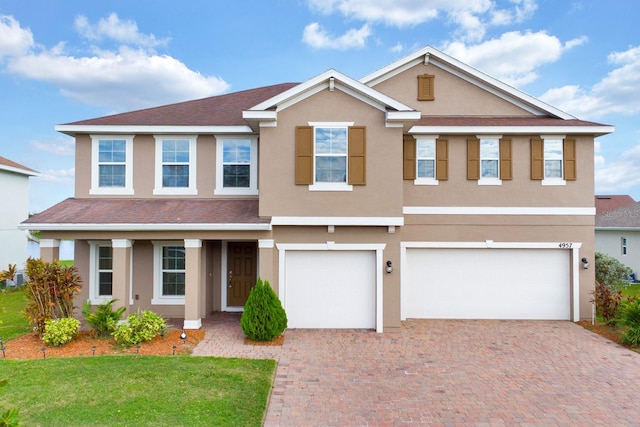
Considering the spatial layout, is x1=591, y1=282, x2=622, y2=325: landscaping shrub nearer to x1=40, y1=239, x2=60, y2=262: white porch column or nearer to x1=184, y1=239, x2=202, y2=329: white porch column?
x1=184, y1=239, x2=202, y2=329: white porch column

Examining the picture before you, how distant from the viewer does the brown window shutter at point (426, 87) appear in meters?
12.9

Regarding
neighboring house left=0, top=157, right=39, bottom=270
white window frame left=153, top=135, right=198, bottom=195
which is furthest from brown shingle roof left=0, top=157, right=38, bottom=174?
white window frame left=153, top=135, right=198, bottom=195

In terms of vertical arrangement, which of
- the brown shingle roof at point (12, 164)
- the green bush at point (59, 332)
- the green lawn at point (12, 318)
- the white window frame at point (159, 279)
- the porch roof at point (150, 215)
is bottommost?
the green lawn at point (12, 318)

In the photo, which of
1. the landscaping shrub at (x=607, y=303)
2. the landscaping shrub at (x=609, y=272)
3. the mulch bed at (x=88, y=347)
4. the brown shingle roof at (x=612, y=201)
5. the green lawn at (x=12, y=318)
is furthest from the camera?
the brown shingle roof at (x=612, y=201)

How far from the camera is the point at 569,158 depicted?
11.9 metres

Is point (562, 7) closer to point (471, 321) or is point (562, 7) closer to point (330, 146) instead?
point (330, 146)

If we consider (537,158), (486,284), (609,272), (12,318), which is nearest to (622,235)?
(609,272)

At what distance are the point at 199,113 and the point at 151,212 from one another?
3958 millimetres

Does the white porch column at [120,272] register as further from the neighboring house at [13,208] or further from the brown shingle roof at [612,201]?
the brown shingle roof at [612,201]

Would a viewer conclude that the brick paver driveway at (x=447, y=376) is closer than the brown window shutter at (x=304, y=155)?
Yes

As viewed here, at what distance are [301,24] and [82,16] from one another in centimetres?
887

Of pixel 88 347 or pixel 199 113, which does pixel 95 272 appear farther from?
pixel 199 113

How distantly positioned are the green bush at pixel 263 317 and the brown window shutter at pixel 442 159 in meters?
6.49

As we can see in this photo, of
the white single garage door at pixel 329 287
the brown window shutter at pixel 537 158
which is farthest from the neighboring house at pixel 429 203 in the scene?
the white single garage door at pixel 329 287
